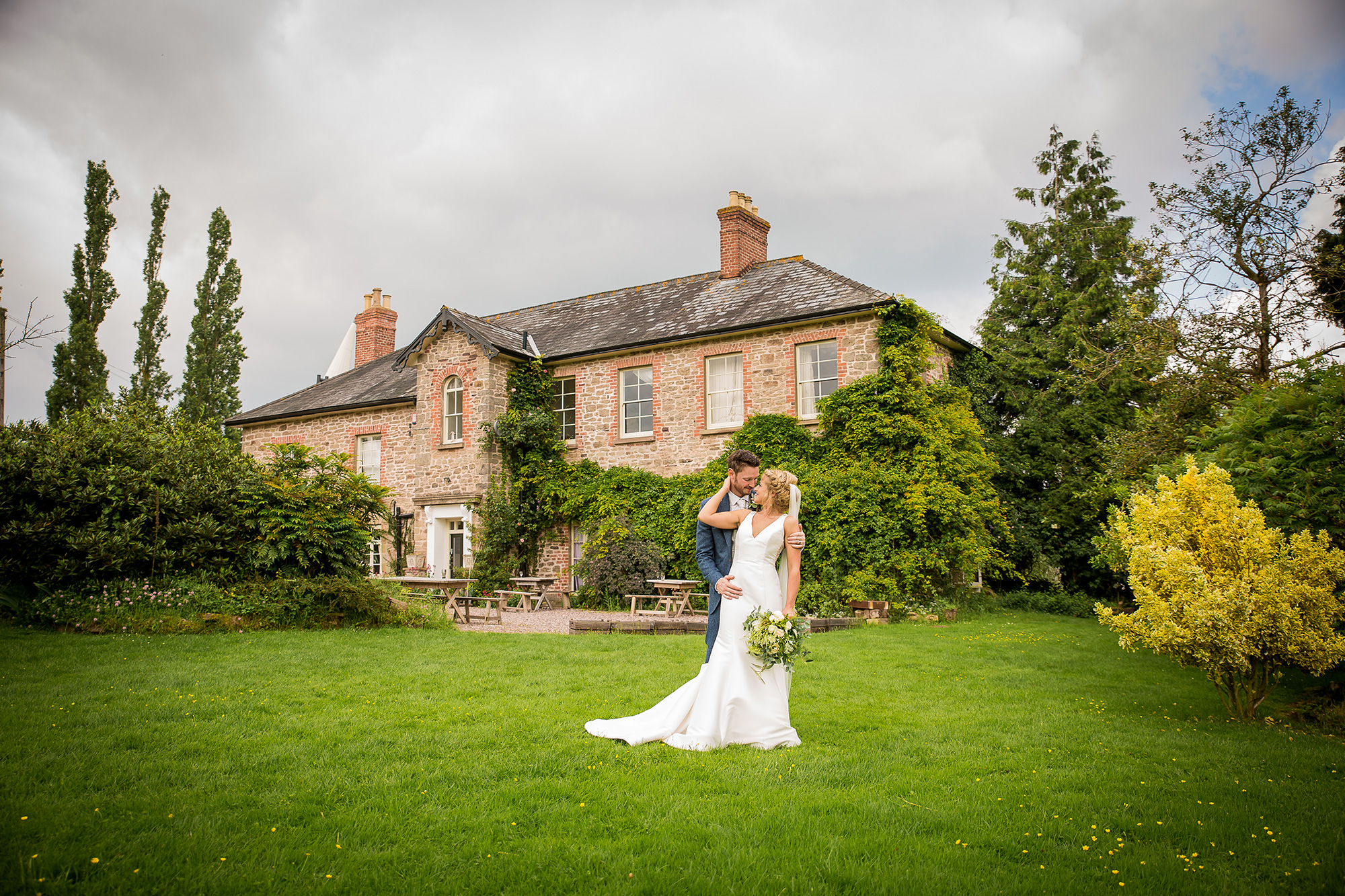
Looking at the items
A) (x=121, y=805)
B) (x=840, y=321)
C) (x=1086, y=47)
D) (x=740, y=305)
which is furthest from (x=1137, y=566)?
(x=740, y=305)

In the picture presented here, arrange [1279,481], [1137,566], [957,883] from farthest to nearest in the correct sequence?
1. [1279,481]
2. [1137,566]
3. [957,883]

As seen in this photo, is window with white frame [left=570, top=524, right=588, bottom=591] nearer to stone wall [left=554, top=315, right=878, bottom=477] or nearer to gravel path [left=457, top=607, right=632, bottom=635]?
gravel path [left=457, top=607, right=632, bottom=635]

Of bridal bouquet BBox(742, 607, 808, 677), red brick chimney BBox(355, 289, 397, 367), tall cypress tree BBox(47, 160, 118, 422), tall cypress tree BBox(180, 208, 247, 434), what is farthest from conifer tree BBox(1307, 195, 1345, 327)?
tall cypress tree BBox(180, 208, 247, 434)

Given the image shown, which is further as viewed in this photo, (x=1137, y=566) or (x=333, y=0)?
(x=333, y=0)

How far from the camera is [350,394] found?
2412cm

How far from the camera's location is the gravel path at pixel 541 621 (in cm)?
1299

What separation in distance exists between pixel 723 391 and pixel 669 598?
5.47 meters

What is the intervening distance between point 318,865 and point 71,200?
2932 centimetres

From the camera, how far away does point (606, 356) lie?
19344mm

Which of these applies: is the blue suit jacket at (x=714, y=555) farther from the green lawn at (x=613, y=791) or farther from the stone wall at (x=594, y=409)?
the stone wall at (x=594, y=409)

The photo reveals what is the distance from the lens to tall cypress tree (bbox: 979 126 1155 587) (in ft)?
63.5

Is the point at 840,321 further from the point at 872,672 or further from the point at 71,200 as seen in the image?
the point at 71,200

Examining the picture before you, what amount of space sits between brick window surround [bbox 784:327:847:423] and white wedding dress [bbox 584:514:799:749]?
11153mm

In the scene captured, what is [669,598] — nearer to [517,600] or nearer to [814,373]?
[517,600]
